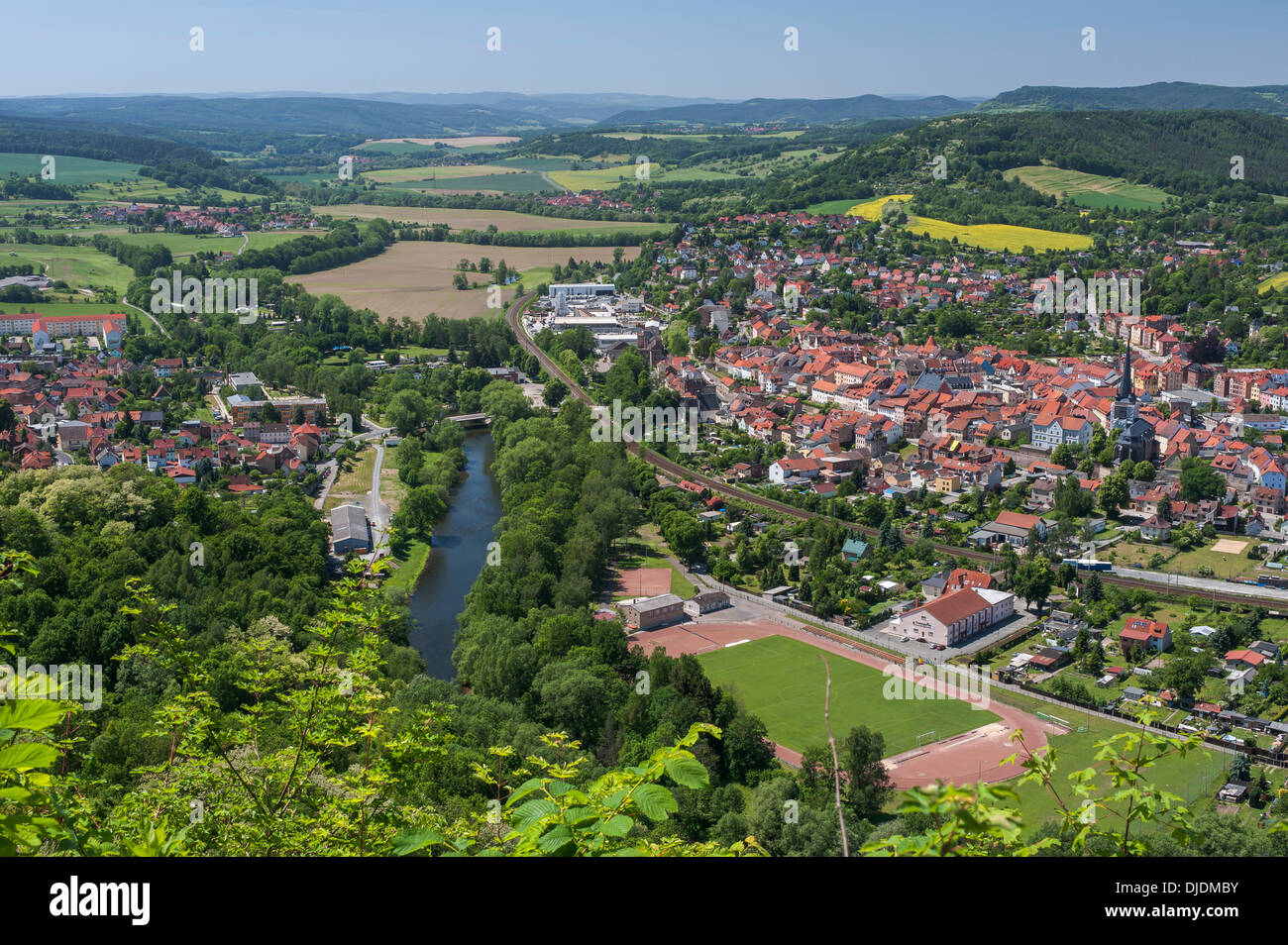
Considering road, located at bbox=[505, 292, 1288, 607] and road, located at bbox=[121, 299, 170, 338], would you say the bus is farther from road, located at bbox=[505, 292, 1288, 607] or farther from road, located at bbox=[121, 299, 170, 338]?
road, located at bbox=[121, 299, 170, 338]

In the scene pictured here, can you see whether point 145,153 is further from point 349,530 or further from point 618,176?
point 349,530

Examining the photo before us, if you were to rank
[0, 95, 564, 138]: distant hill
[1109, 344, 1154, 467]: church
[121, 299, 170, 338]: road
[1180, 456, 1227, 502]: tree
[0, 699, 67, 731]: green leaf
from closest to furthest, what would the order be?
1. [0, 699, 67, 731]: green leaf
2. [1180, 456, 1227, 502]: tree
3. [1109, 344, 1154, 467]: church
4. [121, 299, 170, 338]: road
5. [0, 95, 564, 138]: distant hill

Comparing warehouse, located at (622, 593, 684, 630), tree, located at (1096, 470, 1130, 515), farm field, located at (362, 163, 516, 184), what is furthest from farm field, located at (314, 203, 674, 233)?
warehouse, located at (622, 593, 684, 630)

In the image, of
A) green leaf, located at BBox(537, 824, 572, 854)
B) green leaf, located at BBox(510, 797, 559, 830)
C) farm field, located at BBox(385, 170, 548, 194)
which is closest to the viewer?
green leaf, located at BBox(537, 824, 572, 854)

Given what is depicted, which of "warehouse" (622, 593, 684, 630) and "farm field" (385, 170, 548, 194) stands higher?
"farm field" (385, 170, 548, 194)

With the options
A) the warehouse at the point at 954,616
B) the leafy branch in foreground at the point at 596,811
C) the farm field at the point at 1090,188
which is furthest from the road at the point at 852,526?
the farm field at the point at 1090,188

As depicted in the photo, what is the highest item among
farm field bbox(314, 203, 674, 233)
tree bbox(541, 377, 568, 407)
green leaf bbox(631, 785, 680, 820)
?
farm field bbox(314, 203, 674, 233)

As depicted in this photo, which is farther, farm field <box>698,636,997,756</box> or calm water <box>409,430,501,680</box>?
calm water <box>409,430,501,680</box>
